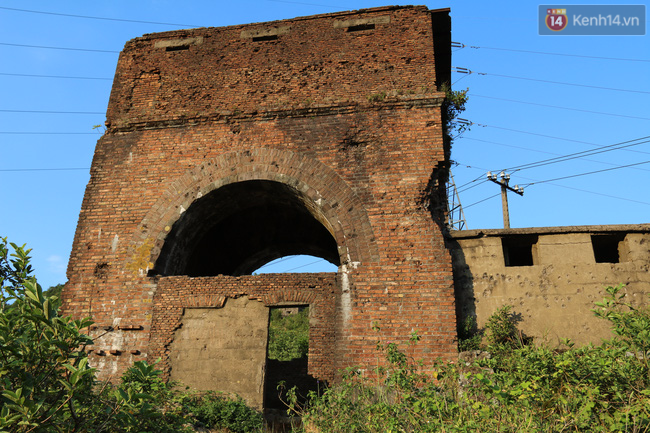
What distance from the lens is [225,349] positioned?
8422 mm

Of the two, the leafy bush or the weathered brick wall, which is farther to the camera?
the weathered brick wall

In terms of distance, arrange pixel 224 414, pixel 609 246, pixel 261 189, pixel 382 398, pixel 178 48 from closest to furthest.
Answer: pixel 382 398
pixel 224 414
pixel 609 246
pixel 261 189
pixel 178 48

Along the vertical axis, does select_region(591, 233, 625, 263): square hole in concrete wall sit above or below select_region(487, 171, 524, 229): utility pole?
below

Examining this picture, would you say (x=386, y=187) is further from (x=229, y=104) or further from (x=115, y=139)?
(x=115, y=139)

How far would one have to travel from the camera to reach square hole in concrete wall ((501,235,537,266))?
912 cm

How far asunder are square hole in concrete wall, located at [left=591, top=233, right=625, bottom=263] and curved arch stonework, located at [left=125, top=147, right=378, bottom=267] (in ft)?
14.6

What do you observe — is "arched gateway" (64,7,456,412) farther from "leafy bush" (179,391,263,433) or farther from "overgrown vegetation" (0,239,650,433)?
"overgrown vegetation" (0,239,650,433)

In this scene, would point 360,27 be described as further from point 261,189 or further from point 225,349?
point 225,349

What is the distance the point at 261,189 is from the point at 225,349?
129 inches

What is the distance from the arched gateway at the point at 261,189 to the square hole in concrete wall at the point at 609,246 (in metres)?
3.24

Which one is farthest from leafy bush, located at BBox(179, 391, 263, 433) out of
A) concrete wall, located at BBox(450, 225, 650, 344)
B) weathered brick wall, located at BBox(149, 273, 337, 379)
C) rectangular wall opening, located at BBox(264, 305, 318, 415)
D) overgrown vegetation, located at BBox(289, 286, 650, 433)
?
concrete wall, located at BBox(450, 225, 650, 344)

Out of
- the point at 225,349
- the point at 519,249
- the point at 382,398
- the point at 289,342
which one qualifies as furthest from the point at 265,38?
the point at 289,342

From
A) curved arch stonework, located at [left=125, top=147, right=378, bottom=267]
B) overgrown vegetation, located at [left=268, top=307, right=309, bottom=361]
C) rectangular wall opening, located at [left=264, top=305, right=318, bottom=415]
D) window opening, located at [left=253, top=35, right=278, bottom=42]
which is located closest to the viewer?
curved arch stonework, located at [left=125, top=147, right=378, bottom=267]

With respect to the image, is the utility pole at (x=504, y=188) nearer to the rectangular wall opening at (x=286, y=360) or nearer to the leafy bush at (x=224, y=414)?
the rectangular wall opening at (x=286, y=360)
